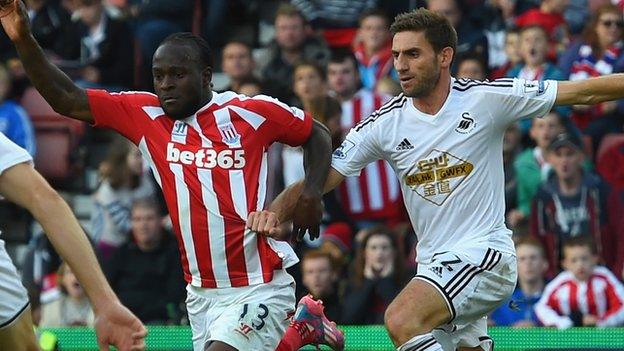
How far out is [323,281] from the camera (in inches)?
487

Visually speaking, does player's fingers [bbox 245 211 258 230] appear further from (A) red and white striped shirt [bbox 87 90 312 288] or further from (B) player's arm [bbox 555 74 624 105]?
(B) player's arm [bbox 555 74 624 105]

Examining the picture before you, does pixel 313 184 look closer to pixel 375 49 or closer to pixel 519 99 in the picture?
pixel 519 99

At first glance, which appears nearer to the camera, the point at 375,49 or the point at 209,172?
the point at 209,172

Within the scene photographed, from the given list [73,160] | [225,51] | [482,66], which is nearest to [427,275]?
[482,66]

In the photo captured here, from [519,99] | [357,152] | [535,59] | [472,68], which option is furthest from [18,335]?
[535,59]

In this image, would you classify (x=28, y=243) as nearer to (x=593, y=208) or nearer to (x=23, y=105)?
(x=23, y=105)

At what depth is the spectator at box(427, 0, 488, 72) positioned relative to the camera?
14102mm

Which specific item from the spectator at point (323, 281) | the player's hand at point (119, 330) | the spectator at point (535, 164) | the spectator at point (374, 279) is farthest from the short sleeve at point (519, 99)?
the spectator at point (535, 164)

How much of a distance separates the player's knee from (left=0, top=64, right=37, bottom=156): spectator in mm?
7357

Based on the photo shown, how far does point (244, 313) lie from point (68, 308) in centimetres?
575

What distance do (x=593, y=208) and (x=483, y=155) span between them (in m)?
4.25

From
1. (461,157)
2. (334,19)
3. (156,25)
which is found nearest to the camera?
(461,157)

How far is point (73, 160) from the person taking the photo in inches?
612

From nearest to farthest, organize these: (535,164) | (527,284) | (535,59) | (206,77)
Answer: (206,77) → (527,284) → (535,164) → (535,59)
